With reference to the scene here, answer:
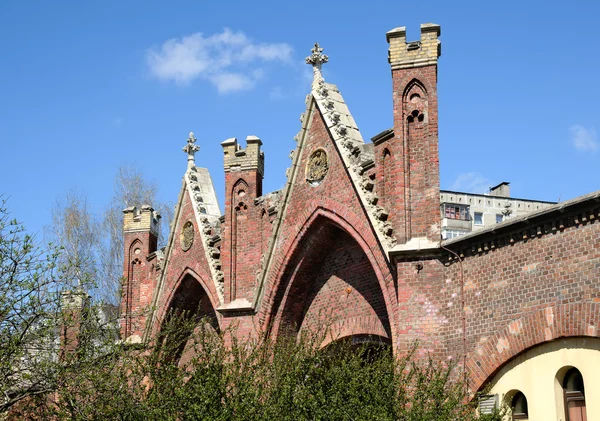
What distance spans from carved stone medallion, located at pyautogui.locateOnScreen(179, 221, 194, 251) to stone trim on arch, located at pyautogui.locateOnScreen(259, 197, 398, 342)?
4752 millimetres

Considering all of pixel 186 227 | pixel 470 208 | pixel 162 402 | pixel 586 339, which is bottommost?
pixel 162 402

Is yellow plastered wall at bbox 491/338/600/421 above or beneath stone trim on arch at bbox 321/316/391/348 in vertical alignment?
beneath

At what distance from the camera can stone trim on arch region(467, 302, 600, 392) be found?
43.3 feet

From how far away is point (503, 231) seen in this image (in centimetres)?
1485

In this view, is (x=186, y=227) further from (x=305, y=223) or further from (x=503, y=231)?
(x=503, y=231)

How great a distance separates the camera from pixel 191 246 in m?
24.5

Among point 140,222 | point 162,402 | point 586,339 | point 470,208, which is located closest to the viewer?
point 586,339

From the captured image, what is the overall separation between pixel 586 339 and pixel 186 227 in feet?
45.6

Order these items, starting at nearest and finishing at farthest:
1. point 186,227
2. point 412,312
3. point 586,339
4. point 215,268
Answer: point 586,339
point 412,312
point 215,268
point 186,227

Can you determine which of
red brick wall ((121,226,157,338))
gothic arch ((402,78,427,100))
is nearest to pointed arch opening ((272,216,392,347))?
gothic arch ((402,78,427,100))

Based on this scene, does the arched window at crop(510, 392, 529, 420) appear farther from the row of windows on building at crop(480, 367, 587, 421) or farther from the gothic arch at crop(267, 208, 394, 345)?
the gothic arch at crop(267, 208, 394, 345)

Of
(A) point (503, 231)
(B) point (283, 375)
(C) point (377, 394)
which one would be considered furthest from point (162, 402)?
(A) point (503, 231)

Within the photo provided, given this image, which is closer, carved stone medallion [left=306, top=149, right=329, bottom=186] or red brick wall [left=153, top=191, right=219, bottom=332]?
carved stone medallion [left=306, top=149, right=329, bottom=186]

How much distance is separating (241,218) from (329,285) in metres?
3.55
